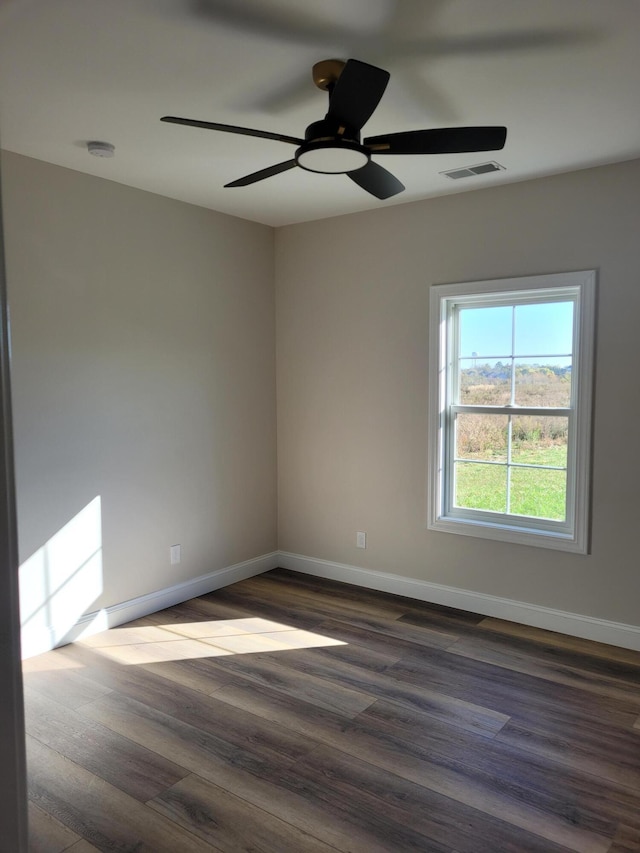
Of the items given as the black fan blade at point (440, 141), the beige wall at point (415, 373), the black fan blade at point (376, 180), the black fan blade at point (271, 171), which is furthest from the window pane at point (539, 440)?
the black fan blade at point (271, 171)

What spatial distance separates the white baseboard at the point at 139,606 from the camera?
3389 mm

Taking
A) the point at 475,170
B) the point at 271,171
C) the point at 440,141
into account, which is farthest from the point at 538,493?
the point at 271,171

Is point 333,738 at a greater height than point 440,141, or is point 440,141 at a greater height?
point 440,141

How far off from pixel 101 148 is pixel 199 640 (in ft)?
8.90

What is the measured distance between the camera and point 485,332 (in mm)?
3953

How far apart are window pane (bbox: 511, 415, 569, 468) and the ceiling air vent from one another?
1.45m

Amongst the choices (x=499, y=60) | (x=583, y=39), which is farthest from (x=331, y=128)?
(x=583, y=39)

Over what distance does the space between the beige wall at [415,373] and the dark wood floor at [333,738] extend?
1.45 feet

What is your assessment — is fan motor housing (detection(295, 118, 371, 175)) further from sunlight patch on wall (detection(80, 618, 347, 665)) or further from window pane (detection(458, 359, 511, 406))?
sunlight patch on wall (detection(80, 618, 347, 665))

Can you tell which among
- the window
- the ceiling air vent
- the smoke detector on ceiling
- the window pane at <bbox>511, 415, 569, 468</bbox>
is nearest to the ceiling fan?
the smoke detector on ceiling

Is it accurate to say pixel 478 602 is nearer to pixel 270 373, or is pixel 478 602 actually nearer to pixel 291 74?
pixel 270 373

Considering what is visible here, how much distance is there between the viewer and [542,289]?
3629mm

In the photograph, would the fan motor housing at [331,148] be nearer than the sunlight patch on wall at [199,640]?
Yes

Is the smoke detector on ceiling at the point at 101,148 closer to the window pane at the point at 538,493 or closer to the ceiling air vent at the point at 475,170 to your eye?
the ceiling air vent at the point at 475,170
